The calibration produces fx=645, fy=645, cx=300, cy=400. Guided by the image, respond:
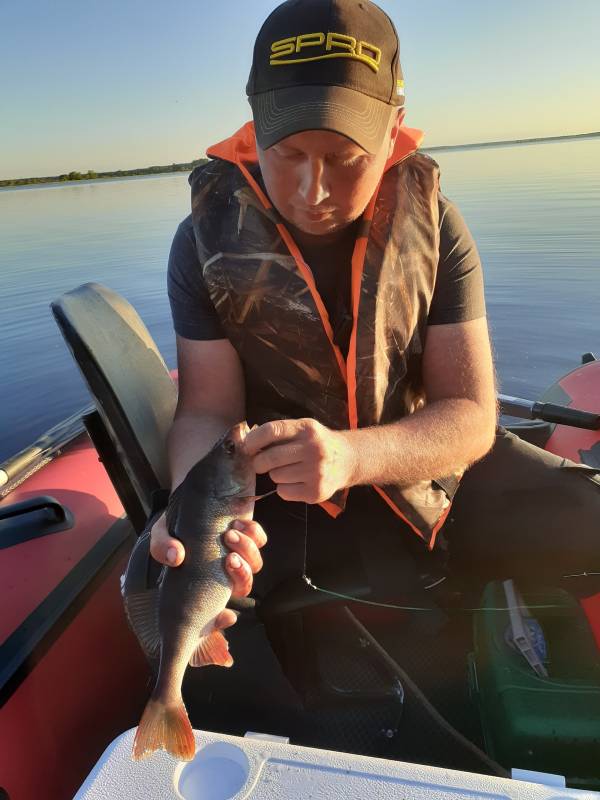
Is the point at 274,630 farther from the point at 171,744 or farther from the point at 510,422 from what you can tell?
the point at 510,422

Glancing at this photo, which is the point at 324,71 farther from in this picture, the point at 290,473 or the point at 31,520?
the point at 31,520

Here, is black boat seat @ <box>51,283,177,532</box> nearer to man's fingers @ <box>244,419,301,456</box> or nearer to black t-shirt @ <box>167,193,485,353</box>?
black t-shirt @ <box>167,193,485,353</box>

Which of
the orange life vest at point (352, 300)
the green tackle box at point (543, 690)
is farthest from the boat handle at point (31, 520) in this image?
the green tackle box at point (543, 690)

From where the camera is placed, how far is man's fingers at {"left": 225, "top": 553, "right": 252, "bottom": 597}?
176cm

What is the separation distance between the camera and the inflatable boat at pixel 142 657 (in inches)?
88.1

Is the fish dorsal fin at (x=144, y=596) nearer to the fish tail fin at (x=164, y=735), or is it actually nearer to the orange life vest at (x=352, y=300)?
the fish tail fin at (x=164, y=735)

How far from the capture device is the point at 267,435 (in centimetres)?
181

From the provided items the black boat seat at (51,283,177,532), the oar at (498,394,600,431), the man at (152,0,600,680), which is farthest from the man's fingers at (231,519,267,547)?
the oar at (498,394,600,431)

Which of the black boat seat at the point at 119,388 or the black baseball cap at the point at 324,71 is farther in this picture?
the black boat seat at the point at 119,388

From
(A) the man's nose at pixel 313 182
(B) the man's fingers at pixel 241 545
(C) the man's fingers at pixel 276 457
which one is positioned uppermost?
(A) the man's nose at pixel 313 182

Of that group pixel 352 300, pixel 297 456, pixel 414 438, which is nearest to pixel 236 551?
pixel 297 456

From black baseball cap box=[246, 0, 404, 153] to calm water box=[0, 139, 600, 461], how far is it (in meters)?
5.71

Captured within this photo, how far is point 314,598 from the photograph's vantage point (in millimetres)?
2455

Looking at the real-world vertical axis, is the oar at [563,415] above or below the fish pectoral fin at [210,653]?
below
